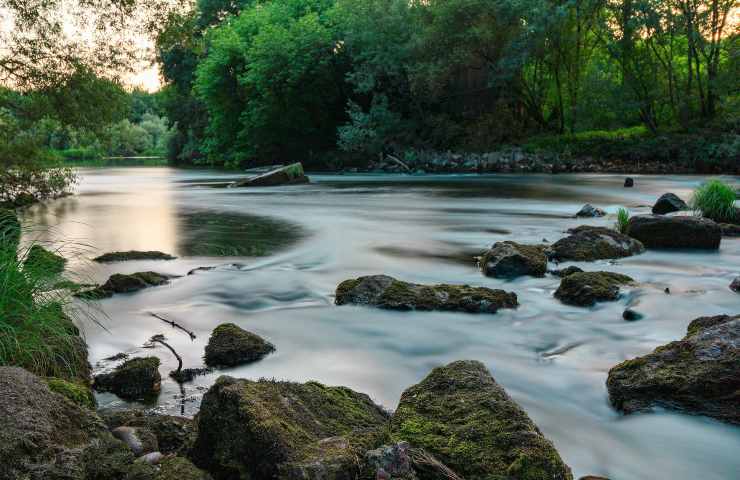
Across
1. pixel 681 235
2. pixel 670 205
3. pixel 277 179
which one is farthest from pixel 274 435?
pixel 277 179

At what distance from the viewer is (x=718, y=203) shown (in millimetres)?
13625

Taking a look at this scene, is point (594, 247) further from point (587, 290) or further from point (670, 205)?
point (670, 205)

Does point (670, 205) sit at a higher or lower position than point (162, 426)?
higher

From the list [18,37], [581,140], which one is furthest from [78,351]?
[581,140]

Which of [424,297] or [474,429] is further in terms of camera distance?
[424,297]

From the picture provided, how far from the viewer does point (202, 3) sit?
62.9 m

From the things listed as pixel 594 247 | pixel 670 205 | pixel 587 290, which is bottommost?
pixel 587 290

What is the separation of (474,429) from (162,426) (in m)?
1.83

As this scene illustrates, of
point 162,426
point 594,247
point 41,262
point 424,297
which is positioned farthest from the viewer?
point 594,247

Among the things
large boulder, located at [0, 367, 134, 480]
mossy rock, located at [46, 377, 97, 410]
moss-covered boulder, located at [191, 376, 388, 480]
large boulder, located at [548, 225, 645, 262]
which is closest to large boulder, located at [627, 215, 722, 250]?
large boulder, located at [548, 225, 645, 262]

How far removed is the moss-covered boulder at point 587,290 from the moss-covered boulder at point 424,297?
633 mm

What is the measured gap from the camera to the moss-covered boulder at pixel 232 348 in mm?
5469

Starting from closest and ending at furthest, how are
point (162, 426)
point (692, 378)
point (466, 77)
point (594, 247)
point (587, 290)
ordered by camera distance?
point (162, 426) → point (692, 378) → point (587, 290) → point (594, 247) → point (466, 77)

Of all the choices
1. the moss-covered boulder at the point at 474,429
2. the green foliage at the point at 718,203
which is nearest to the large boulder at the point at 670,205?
the green foliage at the point at 718,203
